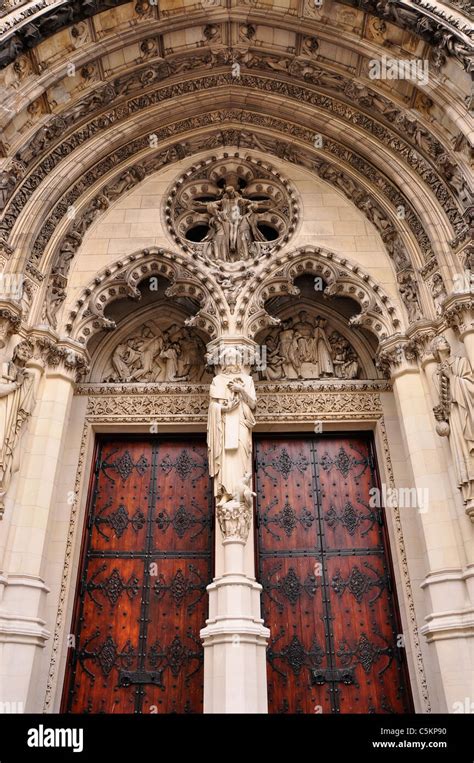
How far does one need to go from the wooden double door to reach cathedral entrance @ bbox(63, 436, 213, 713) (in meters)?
0.01

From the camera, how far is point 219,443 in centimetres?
695

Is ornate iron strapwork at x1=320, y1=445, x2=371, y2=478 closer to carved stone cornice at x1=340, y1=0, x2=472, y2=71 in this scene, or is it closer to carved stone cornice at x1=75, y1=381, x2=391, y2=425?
carved stone cornice at x1=75, y1=381, x2=391, y2=425

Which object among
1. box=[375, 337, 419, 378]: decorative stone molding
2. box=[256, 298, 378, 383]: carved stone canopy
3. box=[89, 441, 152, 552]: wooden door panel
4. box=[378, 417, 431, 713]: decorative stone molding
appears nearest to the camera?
box=[378, 417, 431, 713]: decorative stone molding

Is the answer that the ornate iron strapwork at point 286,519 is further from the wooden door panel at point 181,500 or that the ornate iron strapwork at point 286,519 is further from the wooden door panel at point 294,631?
the wooden door panel at point 181,500

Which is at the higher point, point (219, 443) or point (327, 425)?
point (327, 425)

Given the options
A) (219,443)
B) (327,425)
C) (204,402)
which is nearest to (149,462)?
(204,402)

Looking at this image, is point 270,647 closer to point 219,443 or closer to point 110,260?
point 219,443

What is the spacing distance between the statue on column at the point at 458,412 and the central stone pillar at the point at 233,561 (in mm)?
2303

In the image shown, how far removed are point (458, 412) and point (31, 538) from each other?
16.6 ft

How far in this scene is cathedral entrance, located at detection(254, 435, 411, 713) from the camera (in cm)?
693

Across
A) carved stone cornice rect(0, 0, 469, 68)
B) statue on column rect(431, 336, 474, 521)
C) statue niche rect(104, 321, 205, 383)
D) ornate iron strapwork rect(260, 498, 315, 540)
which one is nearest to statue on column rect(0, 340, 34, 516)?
statue niche rect(104, 321, 205, 383)
